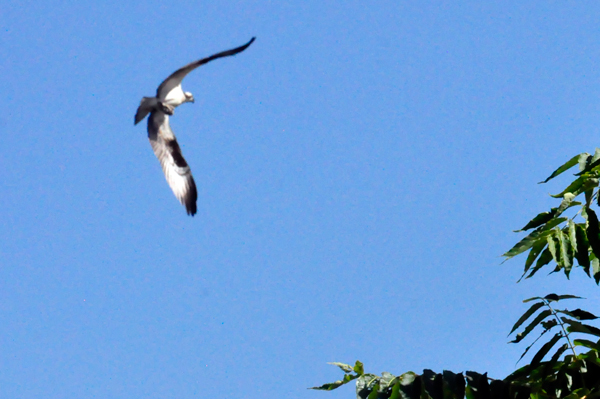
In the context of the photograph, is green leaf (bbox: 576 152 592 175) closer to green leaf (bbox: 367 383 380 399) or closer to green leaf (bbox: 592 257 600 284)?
green leaf (bbox: 592 257 600 284)

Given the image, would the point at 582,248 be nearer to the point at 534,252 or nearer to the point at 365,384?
the point at 534,252

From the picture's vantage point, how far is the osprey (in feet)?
24.8

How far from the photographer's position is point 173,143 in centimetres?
872

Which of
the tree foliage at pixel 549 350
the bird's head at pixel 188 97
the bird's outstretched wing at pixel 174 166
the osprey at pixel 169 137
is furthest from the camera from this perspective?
the bird's outstretched wing at pixel 174 166

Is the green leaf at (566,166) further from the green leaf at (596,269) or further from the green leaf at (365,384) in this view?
the green leaf at (365,384)

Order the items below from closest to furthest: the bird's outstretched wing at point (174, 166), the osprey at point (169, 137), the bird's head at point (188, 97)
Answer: the osprey at point (169, 137), the bird's head at point (188, 97), the bird's outstretched wing at point (174, 166)

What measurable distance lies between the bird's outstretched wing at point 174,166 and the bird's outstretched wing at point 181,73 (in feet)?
3.52

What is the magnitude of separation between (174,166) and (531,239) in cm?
526

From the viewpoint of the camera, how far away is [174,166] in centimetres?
887

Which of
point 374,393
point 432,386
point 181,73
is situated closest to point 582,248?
point 432,386

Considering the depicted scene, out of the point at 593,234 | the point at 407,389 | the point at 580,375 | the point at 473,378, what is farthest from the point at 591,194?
the point at 407,389

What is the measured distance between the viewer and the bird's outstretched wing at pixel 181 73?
20.7ft

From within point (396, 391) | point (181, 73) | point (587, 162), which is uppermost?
point (181, 73)

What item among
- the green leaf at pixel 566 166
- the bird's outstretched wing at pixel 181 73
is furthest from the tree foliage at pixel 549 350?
the bird's outstretched wing at pixel 181 73
